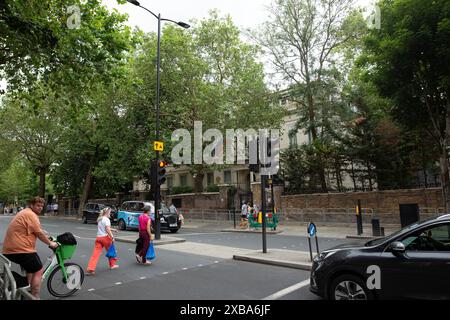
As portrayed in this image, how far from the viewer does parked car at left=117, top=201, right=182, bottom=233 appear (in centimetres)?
2008

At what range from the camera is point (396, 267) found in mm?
4988

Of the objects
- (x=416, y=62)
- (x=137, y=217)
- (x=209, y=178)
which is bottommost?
(x=137, y=217)

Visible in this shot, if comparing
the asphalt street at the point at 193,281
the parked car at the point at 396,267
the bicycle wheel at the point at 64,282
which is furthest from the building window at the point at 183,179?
the parked car at the point at 396,267

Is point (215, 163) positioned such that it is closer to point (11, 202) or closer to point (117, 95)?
point (117, 95)

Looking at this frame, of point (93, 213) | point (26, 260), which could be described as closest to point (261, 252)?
point (26, 260)

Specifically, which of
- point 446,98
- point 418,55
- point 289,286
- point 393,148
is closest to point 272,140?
point 289,286

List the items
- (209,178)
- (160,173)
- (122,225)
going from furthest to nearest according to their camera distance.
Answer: (209,178)
(122,225)
(160,173)

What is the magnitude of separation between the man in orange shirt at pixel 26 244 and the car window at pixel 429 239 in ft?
18.8

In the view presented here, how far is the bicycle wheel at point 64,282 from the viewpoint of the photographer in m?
6.42

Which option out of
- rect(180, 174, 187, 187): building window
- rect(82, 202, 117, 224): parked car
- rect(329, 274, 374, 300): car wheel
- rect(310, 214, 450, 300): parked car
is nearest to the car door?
rect(310, 214, 450, 300): parked car

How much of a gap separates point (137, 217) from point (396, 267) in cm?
1747

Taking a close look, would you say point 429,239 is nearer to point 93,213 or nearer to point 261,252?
point 261,252

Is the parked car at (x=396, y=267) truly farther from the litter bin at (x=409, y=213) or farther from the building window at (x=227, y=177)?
the building window at (x=227, y=177)

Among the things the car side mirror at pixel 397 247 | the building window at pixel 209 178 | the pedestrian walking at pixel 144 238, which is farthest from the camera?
the building window at pixel 209 178
